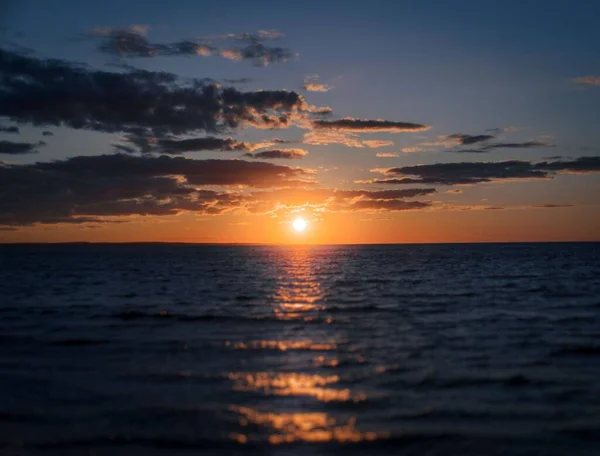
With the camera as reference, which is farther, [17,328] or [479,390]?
[17,328]

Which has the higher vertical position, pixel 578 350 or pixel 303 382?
pixel 303 382

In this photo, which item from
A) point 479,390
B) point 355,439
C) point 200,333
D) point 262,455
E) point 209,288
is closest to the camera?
point 262,455

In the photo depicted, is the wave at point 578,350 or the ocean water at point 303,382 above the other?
the ocean water at point 303,382

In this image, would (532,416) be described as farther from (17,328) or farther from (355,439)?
(17,328)

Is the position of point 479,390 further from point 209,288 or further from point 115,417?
point 209,288

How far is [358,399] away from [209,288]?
36719 millimetres

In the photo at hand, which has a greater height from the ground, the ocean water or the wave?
the ocean water

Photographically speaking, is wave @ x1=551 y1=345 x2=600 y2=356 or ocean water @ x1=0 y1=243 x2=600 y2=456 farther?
wave @ x1=551 y1=345 x2=600 y2=356

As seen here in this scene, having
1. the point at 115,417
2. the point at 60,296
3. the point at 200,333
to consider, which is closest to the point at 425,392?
the point at 115,417

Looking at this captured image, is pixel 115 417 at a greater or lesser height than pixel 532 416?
greater

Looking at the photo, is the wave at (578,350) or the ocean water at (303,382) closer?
the ocean water at (303,382)

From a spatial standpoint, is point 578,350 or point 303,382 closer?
point 303,382

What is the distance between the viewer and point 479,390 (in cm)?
1512

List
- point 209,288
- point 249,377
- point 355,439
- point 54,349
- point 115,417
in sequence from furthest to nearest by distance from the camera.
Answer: point 209,288 < point 54,349 < point 249,377 < point 115,417 < point 355,439
